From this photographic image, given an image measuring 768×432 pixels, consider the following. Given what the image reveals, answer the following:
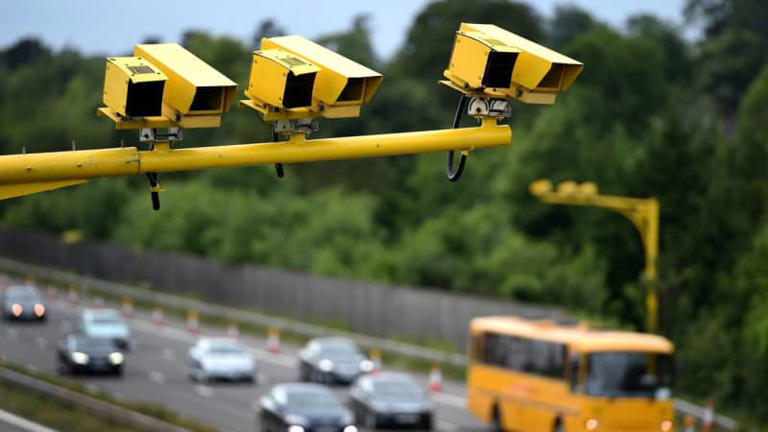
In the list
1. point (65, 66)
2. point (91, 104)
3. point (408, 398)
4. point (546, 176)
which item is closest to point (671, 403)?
point (408, 398)

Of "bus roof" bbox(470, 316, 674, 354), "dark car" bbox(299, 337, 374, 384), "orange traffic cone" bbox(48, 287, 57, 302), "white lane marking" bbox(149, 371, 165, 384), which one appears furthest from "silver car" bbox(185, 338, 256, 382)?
"orange traffic cone" bbox(48, 287, 57, 302)

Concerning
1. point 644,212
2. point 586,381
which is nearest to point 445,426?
point 586,381

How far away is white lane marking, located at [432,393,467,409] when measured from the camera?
143ft

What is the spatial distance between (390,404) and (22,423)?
970cm

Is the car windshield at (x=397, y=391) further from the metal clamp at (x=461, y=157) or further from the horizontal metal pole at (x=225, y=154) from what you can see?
the horizontal metal pole at (x=225, y=154)

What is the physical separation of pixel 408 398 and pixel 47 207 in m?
66.1

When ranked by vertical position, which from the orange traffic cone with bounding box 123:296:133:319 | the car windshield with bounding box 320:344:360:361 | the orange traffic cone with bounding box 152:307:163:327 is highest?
the car windshield with bounding box 320:344:360:361

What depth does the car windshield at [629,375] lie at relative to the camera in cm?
3195

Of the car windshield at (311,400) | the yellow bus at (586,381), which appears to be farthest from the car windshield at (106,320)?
the yellow bus at (586,381)

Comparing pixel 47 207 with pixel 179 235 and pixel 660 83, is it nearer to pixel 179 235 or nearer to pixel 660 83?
pixel 179 235

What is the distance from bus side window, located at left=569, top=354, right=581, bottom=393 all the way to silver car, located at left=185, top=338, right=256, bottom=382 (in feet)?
58.1

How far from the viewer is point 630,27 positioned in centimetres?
18050

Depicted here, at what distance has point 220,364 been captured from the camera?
48000 mm

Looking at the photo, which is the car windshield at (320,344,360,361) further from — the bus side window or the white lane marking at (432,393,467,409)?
the bus side window
